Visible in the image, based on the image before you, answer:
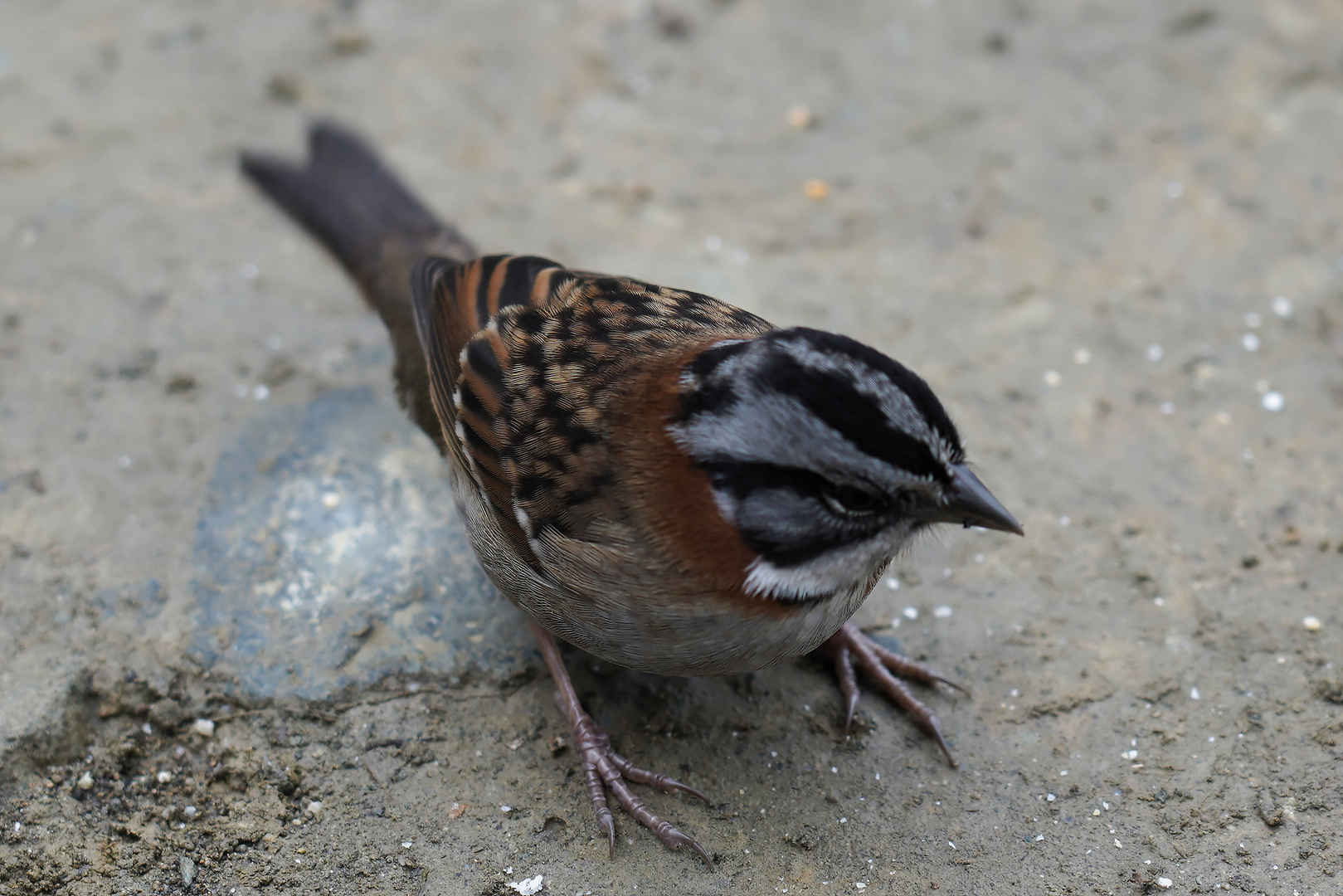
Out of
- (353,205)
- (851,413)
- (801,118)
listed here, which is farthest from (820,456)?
(801,118)

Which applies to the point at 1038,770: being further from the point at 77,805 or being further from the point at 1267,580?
the point at 77,805

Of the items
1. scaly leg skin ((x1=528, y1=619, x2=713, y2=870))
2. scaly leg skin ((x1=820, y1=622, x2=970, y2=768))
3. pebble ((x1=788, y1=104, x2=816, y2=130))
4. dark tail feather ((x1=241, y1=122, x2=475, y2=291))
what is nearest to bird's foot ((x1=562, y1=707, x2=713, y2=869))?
scaly leg skin ((x1=528, y1=619, x2=713, y2=870))

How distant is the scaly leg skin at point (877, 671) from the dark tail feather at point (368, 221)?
1.78 metres

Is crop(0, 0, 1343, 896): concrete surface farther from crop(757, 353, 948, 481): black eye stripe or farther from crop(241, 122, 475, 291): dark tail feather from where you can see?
crop(757, 353, 948, 481): black eye stripe

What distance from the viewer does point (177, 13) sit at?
248 inches

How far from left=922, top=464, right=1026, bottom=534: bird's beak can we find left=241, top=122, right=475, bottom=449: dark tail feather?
213 centimetres

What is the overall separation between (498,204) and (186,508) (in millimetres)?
2285

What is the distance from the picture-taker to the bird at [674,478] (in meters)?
2.82

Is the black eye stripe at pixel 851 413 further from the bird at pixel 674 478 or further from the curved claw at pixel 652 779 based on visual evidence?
the curved claw at pixel 652 779

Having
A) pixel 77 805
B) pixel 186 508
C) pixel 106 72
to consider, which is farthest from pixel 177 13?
pixel 77 805

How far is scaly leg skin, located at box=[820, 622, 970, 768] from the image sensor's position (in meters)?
3.64

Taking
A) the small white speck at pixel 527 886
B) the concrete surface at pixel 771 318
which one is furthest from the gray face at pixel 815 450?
the small white speck at pixel 527 886

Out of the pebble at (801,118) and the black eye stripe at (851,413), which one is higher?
the black eye stripe at (851,413)

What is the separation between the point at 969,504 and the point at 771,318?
2226 millimetres
